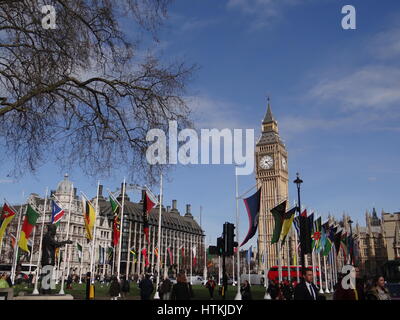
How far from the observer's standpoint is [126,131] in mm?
10422

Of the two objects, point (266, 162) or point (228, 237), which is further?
point (266, 162)

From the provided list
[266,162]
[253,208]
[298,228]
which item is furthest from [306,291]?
[266,162]

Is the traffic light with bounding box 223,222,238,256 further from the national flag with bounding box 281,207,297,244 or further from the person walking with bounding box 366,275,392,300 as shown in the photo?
the national flag with bounding box 281,207,297,244

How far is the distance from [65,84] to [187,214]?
16606cm

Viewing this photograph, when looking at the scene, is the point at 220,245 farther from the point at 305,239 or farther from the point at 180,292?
the point at 305,239

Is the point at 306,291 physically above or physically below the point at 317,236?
below

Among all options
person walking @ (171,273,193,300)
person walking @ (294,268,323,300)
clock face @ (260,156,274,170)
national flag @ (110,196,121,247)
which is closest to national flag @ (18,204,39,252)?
national flag @ (110,196,121,247)

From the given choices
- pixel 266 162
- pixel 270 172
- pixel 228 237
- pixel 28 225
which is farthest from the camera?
pixel 266 162

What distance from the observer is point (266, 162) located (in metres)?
131

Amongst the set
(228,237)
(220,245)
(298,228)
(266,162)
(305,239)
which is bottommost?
(220,245)

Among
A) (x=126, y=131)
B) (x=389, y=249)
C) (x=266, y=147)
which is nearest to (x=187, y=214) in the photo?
(x=266, y=147)

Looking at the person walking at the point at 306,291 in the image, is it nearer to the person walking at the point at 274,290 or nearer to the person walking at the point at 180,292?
the person walking at the point at 180,292

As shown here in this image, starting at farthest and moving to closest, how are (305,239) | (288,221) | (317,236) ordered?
(317,236), (288,221), (305,239)
